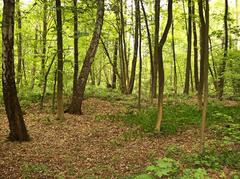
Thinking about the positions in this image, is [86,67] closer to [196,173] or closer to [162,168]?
[162,168]

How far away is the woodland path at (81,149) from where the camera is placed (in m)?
7.03

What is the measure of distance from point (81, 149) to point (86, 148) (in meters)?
0.18

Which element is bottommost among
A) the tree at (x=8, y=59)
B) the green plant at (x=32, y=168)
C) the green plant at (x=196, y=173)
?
the green plant at (x=32, y=168)

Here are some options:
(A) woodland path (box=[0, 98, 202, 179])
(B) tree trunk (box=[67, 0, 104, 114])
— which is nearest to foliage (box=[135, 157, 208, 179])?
(A) woodland path (box=[0, 98, 202, 179])

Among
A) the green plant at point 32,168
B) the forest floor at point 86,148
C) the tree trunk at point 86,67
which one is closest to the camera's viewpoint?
the green plant at point 32,168

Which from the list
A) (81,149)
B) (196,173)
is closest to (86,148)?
(81,149)

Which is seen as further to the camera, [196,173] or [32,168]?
[32,168]

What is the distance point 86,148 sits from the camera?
8883 mm

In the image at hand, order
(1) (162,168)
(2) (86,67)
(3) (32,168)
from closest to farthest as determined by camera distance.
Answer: (1) (162,168), (3) (32,168), (2) (86,67)

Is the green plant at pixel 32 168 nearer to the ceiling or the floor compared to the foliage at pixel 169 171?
nearer to the floor

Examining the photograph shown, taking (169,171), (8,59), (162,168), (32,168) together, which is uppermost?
(8,59)

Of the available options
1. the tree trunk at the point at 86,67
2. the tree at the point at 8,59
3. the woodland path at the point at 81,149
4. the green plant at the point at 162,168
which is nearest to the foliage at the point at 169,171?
the green plant at the point at 162,168

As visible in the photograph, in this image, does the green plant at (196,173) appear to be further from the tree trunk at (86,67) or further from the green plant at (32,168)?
the tree trunk at (86,67)

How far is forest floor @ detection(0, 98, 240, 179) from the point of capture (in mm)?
7003
